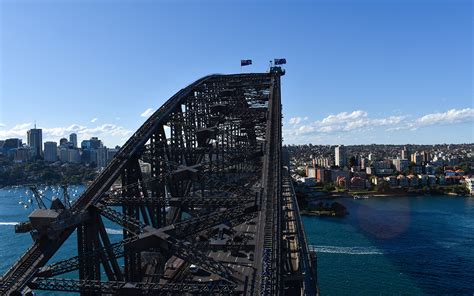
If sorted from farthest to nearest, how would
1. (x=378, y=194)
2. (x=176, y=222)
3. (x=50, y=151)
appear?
1. (x=50, y=151)
2. (x=378, y=194)
3. (x=176, y=222)

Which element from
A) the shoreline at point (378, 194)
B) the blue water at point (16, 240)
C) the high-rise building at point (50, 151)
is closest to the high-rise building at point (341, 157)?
the shoreline at point (378, 194)

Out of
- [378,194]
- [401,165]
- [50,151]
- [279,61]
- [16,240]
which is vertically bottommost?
[16,240]

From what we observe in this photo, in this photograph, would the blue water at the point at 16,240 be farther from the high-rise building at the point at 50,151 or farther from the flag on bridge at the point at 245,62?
the high-rise building at the point at 50,151

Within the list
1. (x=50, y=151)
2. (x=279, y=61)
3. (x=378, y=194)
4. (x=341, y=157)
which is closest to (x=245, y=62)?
(x=279, y=61)

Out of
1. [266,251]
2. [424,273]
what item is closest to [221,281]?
[266,251]

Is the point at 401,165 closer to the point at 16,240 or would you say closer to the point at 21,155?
the point at 16,240

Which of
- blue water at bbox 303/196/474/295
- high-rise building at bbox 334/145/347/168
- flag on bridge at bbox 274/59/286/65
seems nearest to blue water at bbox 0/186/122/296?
blue water at bbox 303/196/474/295
